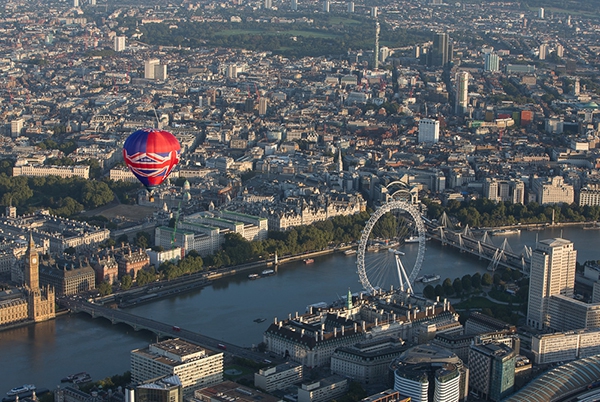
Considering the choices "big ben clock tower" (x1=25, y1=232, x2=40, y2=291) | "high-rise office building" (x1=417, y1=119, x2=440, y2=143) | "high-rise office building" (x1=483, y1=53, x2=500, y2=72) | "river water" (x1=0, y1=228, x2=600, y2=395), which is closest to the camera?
"river water" (x1=0, y1=228, x2=600, y2=395)

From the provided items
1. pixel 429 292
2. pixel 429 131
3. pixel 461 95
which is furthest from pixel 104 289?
pixel 461 95

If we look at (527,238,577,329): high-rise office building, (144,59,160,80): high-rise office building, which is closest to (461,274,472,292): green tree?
(527,238,577,329): high-rise office building

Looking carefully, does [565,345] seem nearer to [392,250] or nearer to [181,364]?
[181,364]

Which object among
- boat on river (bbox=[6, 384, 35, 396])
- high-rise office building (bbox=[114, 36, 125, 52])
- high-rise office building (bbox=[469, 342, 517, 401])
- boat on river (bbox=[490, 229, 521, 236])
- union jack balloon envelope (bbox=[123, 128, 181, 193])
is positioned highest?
union jack balloon envelope (bbox=[123, 128, 181, 193])

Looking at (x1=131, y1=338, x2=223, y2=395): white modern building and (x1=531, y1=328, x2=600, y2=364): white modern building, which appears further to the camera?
(x1=531, y1=328, x2=600, y2=364): white modern building

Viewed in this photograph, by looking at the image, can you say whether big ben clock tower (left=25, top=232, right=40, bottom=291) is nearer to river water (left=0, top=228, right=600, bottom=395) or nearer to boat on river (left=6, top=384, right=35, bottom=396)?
river water (left=0, top=228, right=600, bottom=395)

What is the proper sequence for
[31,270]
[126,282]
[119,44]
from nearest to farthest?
1. [31,270]
2. [126,282]
3. [119,44]
